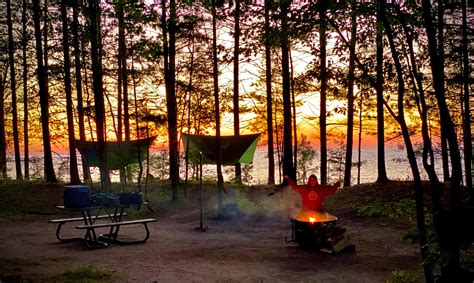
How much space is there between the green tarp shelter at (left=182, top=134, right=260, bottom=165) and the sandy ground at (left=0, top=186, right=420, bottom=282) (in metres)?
5.25

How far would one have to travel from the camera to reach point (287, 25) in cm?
405

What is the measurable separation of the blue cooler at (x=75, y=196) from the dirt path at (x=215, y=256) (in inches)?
31.6

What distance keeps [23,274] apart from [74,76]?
40.0 ft

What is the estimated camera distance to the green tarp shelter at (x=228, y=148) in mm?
16109

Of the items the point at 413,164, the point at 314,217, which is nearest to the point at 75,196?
the point at 314,217

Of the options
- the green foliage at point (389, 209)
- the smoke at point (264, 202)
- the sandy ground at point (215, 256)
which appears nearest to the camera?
the sandy ground at point (215, 256)

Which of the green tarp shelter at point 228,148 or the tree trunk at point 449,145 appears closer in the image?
the tree trunk at point 449,145

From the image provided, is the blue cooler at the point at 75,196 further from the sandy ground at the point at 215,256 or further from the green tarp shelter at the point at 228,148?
the green tarp shelter at the point at 228,148

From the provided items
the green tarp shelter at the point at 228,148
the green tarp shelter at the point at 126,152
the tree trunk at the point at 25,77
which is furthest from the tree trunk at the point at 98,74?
the tree trunk at the point at 25,77

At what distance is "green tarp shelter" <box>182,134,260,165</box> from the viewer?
52.9 feet

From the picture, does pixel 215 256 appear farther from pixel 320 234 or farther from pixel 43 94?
pixel 43 94

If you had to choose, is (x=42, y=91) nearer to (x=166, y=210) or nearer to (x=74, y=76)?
(x=74, y=76)

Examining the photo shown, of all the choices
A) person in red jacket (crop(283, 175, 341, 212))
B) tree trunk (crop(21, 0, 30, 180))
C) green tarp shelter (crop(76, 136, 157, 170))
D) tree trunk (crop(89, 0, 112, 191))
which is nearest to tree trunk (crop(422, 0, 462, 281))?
person in red jacket (crop(283, 175, 341, 212))

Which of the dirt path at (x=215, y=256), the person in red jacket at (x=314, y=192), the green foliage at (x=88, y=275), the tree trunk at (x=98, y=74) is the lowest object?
the dirt path at (x=215, y=256)
